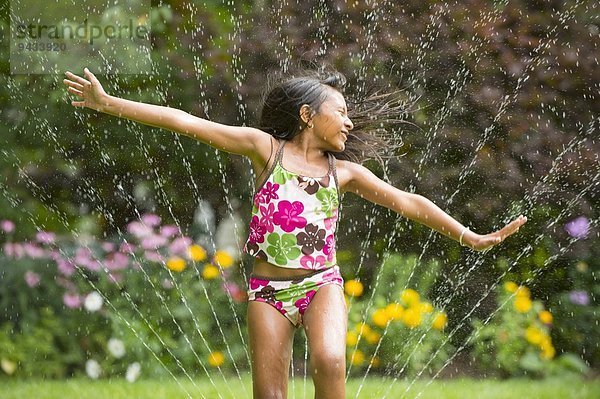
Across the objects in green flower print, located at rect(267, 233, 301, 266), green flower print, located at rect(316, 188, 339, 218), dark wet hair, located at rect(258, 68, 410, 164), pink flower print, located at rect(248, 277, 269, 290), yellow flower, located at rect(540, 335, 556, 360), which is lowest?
pink flower print, located at rect(248, 277, 269, 290)

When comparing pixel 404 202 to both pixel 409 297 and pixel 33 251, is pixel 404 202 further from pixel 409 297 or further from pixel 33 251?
pixel 33 251

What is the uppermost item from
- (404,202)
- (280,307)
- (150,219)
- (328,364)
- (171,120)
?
(150,219)

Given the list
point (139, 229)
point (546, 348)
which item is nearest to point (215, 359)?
point (139, 229)

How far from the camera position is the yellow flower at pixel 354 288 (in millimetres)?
5934

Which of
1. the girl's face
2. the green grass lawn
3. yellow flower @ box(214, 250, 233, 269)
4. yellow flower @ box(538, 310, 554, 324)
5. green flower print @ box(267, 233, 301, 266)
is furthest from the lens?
yellow flower @ box(214, 250, 233, 269)

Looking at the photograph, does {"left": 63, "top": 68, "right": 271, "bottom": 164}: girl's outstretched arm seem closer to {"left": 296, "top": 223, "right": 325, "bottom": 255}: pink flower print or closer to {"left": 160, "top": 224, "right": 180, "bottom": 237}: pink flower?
{"left": 296, "top": 223, "right": 325, "bottom": 255}: pink flower print

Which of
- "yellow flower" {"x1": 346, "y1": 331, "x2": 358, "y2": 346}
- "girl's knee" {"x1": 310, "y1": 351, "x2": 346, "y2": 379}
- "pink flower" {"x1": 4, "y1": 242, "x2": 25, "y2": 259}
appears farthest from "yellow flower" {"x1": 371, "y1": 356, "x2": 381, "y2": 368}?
"girl's knee" {"x1": 310, "y1": 351, "x2": 346, "y2": 379}

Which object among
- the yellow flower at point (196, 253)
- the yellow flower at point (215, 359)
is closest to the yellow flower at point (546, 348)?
the yellow flower at point (215, 359)

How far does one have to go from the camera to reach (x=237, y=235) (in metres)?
6.37

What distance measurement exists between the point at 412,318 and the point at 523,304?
2.06ft

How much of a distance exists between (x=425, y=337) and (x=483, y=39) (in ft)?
5.42

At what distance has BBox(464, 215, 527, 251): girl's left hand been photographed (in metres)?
3.42

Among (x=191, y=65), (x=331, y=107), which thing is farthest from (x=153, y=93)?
(x=331, y=107)

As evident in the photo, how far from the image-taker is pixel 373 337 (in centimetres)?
593
